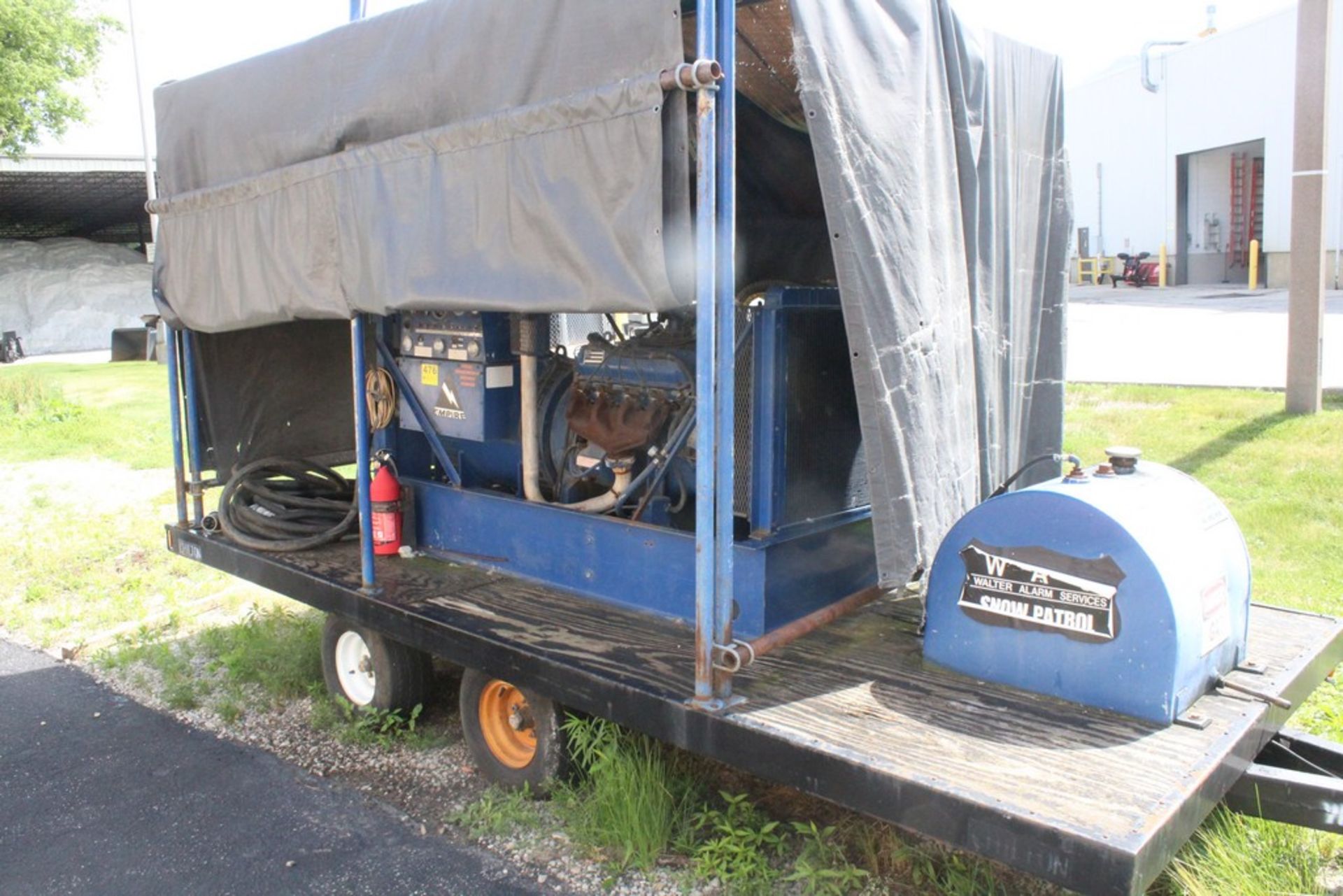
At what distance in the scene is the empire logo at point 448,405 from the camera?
15.7 ft

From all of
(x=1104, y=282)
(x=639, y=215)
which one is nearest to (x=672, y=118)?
(x=639, y=215)

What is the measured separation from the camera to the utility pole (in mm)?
7867

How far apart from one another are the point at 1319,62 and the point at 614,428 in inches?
258

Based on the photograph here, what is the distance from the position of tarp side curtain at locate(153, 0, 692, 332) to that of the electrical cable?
627mm

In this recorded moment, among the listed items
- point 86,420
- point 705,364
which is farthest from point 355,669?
point 86,420

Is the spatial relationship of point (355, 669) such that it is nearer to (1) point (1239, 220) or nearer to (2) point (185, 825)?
(2) point (185, 825)

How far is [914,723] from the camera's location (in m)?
2.93

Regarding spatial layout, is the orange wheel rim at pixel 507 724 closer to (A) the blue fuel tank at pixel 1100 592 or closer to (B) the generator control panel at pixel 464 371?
(B) the generator control panel at pixel 464 371

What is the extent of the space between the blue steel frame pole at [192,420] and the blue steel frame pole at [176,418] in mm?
41

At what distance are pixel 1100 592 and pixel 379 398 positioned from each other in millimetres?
3288

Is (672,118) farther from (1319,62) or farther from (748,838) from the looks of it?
(1319,62)

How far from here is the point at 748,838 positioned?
3.43m

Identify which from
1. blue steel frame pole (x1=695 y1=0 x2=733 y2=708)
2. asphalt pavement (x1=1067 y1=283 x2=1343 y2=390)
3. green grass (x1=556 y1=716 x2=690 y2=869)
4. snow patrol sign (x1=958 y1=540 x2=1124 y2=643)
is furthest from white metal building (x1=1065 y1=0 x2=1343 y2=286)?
blue steel frame pole (x1=695 y1=0 x2=733 y2=708)

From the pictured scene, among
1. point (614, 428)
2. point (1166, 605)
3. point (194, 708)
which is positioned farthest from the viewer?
point (194, 708)
